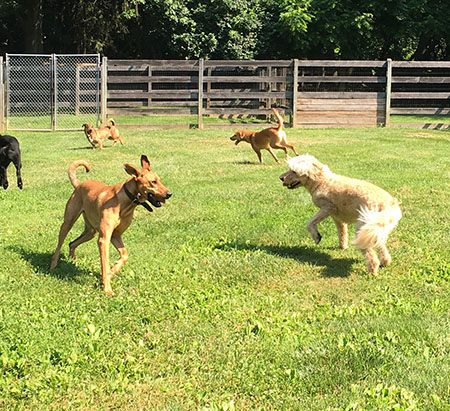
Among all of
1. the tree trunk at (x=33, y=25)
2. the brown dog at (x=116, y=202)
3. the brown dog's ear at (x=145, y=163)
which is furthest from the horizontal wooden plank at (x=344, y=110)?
the tree trunk at (x=33, y=25)

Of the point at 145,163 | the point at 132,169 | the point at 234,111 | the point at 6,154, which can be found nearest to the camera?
the point at 132,169

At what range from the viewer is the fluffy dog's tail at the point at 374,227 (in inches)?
213

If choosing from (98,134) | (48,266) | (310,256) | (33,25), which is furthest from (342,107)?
(33,25)

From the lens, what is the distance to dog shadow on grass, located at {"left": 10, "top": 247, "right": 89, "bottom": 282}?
554 cm

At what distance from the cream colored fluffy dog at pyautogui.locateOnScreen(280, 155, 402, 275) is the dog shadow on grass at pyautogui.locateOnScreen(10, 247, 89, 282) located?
250 centimetres

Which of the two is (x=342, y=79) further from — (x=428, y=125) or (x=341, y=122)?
(x=428, y=125)

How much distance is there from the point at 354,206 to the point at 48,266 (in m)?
3.18

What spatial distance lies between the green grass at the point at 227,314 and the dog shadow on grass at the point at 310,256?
2 centimetres

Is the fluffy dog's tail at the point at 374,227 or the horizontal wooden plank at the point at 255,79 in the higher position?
the horizontal wooden plank at the point at 255,79

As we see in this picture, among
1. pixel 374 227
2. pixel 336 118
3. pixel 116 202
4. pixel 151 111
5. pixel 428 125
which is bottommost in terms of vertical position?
pixel 374 227

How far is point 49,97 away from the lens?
2239 cm

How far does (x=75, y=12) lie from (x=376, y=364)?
3081 centimetres

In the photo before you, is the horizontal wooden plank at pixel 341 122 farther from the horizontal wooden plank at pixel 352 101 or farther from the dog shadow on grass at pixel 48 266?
the dog shadow on grass at pixel 48 266

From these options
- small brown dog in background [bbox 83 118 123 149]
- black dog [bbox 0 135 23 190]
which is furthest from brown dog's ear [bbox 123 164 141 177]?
small brown dog in background [bbox 83 118 123 149]
